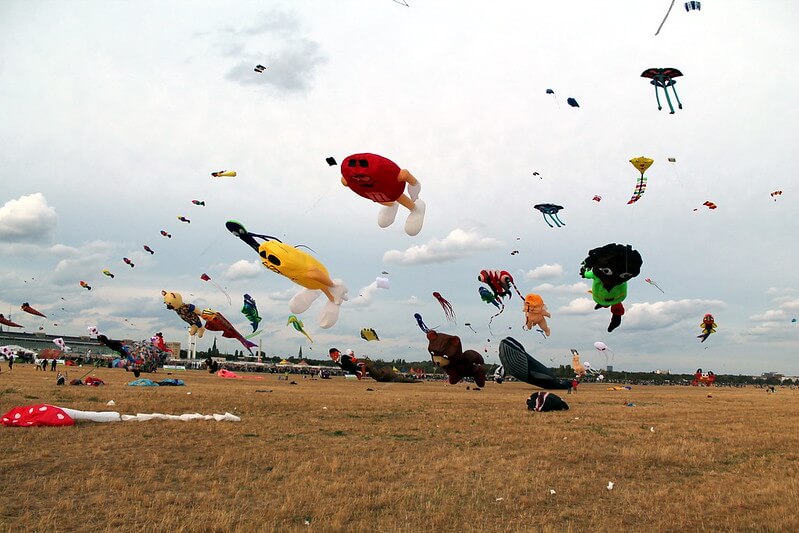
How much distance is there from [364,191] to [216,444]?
9.00 meters

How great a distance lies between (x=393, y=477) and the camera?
13539mm

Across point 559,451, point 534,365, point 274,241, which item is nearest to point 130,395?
point 274,241

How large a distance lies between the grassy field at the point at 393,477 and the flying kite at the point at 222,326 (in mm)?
22378

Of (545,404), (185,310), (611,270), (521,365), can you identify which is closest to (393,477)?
(611,270)

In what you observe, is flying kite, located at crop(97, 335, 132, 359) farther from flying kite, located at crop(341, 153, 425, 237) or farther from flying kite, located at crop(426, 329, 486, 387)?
flying kite, located at crop(341, 153, 425, 237)

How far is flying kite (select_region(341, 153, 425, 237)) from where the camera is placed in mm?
13727

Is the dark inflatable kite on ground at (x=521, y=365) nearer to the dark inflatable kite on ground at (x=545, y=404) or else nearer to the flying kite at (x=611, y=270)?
the dark inflatable kite on ground at (x=545, y=404)

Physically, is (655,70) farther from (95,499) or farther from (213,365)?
(213,365)

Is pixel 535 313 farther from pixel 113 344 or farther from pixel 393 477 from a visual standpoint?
pixel 113 344

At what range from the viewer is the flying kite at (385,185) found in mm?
13727

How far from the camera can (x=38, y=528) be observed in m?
9.21

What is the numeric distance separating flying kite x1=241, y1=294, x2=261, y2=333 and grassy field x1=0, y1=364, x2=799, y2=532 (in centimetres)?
1725

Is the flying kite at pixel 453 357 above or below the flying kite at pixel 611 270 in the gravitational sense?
below

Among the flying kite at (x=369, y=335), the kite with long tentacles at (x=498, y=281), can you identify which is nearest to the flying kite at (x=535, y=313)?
the kite with long tentacles at (x=498, y=281)
